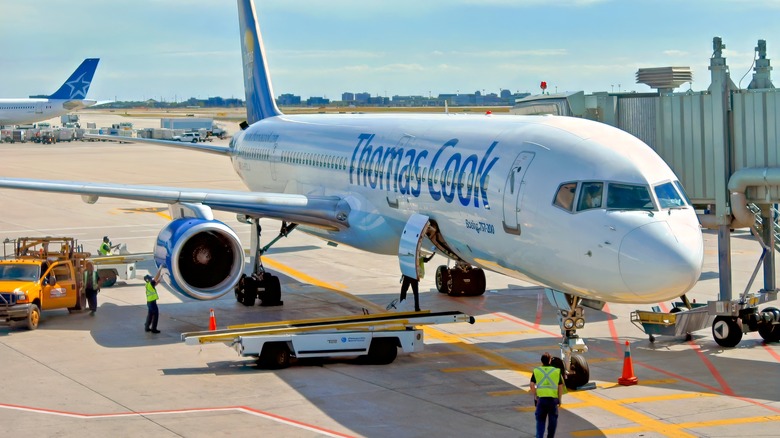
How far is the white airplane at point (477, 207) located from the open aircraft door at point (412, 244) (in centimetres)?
3

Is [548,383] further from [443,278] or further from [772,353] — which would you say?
[443,278]

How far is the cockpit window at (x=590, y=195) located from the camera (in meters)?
17.1

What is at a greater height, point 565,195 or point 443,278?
point 565,195

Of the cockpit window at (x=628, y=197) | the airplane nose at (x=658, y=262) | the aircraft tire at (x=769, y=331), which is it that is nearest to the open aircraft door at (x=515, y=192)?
the cockpit window at (x=628, y=197)

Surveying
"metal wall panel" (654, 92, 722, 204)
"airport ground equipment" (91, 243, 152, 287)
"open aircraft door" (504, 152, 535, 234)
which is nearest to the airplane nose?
"open aircraft door" (504, 152, 535, 234)

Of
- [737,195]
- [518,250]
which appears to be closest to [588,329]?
[737,195]

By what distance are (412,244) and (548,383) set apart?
6873 millimetres

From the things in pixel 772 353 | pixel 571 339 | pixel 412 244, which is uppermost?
pixel 412 244

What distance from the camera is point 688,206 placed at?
17.4 metres

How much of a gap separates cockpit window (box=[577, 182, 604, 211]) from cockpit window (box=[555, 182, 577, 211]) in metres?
Result: 0.16

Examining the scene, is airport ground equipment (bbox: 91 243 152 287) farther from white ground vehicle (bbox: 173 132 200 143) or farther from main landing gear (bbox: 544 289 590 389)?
white ground vehicle (bbox: 173 132 200 143)

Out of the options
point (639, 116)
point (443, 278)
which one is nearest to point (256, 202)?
point (443, 278)

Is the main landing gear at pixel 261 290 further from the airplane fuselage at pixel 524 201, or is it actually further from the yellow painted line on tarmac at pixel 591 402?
the yellow painted line on tarmac at pixel 591 402

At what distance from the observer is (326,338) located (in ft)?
66.6
